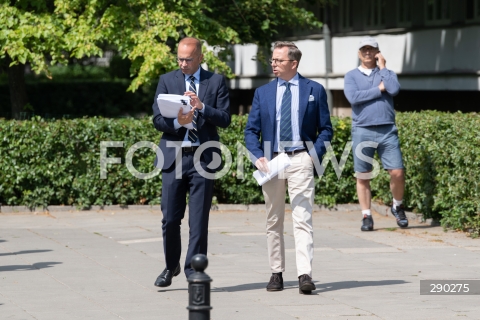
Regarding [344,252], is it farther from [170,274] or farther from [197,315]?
[197,315]

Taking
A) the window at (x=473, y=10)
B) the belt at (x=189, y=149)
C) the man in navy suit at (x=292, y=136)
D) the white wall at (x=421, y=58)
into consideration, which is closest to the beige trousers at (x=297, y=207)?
the man in navy suit at (x=292, y=136)

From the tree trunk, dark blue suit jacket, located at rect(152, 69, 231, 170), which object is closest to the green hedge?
dark blue suit jacket, located at rect(152, 69, 231, 170)

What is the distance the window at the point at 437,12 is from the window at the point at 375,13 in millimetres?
2249

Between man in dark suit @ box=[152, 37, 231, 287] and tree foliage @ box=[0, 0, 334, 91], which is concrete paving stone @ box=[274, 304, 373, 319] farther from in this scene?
tree foliage @ box=[0, 0, 334, 91]

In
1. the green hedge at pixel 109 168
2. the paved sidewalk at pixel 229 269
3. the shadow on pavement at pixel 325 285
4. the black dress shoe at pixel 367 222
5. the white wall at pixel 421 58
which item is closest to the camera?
the paved sidewalk at pixel 229 269

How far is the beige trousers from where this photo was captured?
7629mm

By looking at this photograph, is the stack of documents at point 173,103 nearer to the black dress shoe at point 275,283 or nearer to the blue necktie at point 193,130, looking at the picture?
the blue necktie at point 193,130

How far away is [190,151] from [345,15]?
59.4 feet

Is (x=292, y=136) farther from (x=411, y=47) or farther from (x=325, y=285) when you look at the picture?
(x=411, y=47)

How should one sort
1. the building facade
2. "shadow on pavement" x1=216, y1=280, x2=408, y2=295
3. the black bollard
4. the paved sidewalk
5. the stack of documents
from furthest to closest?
the building facade < "shadow on pavement" x1=216, y1=280, x2=408, y2=295 < the stack of documents < the paved sidewalk < the black bollard

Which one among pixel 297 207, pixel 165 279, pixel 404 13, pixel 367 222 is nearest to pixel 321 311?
pixel 297 207

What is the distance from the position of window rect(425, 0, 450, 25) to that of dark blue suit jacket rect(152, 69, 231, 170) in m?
13.3

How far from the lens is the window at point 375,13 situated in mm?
23281

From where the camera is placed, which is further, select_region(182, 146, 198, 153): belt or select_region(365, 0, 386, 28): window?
select_region(365, 0, 386, 28): window
